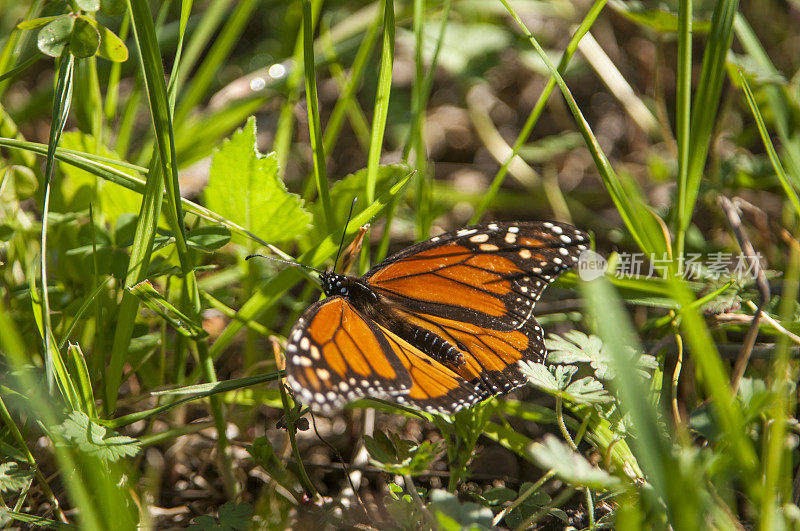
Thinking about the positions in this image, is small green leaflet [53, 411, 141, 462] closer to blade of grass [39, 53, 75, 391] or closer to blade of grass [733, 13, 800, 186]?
blade of grass [39, 53, 75, 391]

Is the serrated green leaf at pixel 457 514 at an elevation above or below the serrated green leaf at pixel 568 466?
below

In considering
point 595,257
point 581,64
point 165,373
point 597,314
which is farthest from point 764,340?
point 165,373

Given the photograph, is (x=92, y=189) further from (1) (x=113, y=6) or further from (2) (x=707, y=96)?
(2) (x=707, y=96)

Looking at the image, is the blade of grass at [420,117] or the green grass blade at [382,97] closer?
the green grass blade at [382,97]

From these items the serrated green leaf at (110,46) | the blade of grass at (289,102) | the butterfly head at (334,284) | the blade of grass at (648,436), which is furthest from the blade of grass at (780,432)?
the serrated green leaf at (110,46)

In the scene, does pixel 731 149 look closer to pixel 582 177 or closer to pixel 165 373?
pixel 582 177

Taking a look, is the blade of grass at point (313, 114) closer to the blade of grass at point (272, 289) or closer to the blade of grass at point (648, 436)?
the blade of grass at point (272, 289)

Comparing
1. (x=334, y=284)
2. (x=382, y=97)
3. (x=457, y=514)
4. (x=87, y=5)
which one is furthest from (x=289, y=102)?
(x=457, y=514)

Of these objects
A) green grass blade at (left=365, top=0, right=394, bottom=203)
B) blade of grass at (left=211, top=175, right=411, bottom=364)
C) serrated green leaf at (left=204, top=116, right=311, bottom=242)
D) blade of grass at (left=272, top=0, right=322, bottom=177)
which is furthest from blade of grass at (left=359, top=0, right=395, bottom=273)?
blade of grass at (left=272, top=0, right=322, bottom=177)
